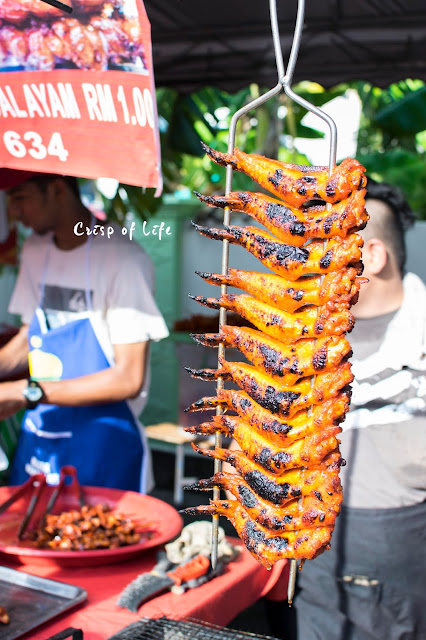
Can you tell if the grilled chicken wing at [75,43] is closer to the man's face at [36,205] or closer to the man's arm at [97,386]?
the man's face at [36,205]

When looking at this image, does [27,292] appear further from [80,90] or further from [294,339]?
[294,339]

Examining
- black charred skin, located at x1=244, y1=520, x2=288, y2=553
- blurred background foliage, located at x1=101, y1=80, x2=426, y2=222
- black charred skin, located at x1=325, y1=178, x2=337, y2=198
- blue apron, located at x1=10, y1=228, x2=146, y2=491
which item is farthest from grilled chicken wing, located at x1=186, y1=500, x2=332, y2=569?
blurred background foliage, located at x1=101, y1=80, x2=426, y2=222

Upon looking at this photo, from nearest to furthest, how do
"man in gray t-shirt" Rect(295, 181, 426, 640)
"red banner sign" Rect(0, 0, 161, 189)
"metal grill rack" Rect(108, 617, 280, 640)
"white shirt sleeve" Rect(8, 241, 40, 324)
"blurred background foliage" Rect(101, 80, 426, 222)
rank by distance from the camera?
"metal grill rack" Rect(108, 617, 280, 640) < "red banner sign" Rect(0, 0, 161, 189) < "man in gray t-shirt" Rect(295, 181, 426, 640) < "white shirt sleeve" Rect(8, 241, 40, 324) < "blurred background foliage" Rect(101, 80, 426, 222)

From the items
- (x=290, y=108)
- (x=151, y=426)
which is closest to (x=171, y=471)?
(x=151, y=426)

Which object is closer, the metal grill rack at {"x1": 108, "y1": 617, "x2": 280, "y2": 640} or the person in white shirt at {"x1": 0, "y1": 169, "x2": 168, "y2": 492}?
the metal grill rack at {"x1": 108, "y1": 617, "x2": 280, "y2": 640}

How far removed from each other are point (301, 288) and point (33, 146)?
1387 millimetres

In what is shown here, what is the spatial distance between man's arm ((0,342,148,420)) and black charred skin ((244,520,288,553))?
70.9 inches

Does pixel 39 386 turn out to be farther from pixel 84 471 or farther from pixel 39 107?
pixel 39 107

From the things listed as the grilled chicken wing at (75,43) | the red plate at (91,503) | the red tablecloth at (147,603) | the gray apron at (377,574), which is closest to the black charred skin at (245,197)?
the grilled chicken wing at (75,43)

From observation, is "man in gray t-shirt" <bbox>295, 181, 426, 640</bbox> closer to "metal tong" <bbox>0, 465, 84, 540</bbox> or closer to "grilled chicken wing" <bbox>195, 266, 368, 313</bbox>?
"metal tong" <bbox>0, 465, 84, 540</bbox>

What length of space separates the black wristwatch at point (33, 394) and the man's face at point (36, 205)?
900 millimetres

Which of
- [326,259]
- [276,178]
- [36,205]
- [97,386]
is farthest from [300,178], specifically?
[36,205]

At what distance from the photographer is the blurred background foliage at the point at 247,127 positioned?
560 centimetres

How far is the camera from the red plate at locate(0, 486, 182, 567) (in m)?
2.07
